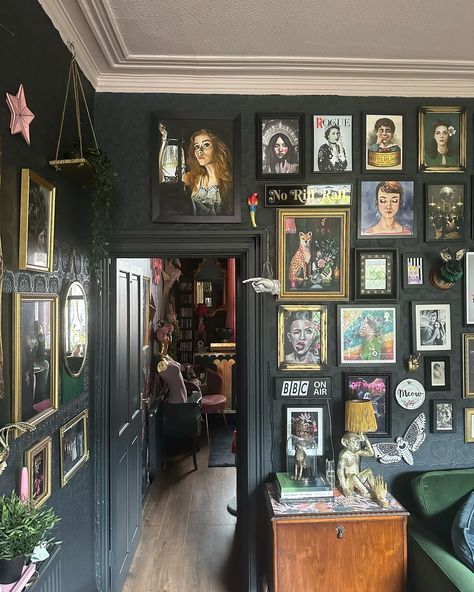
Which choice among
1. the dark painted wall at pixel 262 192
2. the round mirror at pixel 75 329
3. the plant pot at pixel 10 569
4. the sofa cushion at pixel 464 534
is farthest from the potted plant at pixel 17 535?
the sofa cushion at pixel 464 534

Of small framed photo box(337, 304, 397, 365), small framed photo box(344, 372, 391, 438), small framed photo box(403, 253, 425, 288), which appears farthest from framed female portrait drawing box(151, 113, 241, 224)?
small framed photo box(344, 372, 391, 438)

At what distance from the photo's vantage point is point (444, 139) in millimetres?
2689

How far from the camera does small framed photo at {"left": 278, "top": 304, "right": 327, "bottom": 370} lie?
8.70 feet

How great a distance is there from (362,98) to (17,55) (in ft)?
6.30

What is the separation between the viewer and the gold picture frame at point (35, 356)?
1.64 meters

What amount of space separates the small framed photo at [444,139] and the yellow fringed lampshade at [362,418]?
4.84 feet

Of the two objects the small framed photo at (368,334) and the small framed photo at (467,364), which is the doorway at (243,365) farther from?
the small framed photo at (467,364)

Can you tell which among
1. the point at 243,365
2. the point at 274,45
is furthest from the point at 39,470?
the point at 274,45

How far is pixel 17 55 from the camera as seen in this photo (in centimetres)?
168

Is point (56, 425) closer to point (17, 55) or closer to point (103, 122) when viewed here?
point (17, 55)

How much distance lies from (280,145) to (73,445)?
6.72 feet

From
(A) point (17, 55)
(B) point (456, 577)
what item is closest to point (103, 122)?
(A) point (17, 55)

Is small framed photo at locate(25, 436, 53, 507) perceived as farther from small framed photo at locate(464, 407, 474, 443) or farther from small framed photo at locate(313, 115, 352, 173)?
small framed photo at locate(464, 407, 474, 443)

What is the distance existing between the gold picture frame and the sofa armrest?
1.92 meters
